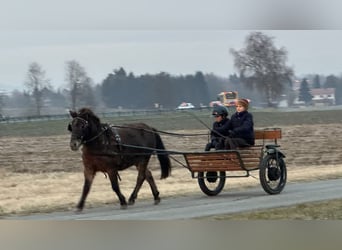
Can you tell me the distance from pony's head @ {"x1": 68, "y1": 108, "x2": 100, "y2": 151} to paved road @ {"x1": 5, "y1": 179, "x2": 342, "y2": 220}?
937 mm

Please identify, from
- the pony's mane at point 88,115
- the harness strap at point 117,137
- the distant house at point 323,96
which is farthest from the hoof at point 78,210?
the distant house at point 323,96

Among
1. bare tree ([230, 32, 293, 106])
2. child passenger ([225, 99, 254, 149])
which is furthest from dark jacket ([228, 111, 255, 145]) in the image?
bare tree ([230, 32, 293, 106])

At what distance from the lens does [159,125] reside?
35.4 ft

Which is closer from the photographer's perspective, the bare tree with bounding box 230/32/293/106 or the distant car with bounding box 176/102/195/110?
the bare tree with bounding box 230/32/293/106

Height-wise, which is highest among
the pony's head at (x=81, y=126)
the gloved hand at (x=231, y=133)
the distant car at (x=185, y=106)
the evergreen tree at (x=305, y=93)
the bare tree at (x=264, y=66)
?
the bare tree at (x=264, y=66)

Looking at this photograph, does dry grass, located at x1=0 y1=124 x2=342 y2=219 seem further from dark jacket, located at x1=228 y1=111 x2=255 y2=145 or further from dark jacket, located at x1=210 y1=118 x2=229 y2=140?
dark jacket, located at x1=228 y1=111 x2=255 y2=145

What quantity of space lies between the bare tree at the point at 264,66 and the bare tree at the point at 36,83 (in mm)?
2034

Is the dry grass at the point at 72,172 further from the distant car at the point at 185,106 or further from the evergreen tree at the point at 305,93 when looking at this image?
the evergreen tree at the point at 305,93

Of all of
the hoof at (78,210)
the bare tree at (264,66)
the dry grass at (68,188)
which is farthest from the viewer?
the dry grass at (68,188)

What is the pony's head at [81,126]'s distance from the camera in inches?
392

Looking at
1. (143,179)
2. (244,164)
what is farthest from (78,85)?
(244,164)

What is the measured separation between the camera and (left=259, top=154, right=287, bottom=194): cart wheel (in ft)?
39.0

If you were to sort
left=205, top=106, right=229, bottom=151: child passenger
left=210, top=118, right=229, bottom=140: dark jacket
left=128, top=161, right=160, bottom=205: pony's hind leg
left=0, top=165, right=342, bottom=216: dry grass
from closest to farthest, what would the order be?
left=0, top=165, right=342, bottom=216: dry grass < left=128, top=161, right=160, bottom=205: pony's hind leg < left=205, top=106, right=229, bottom=151: child passenger < left=210, top=118, right=229, bottom=140: dark jacket

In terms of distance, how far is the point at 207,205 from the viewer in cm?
1088
